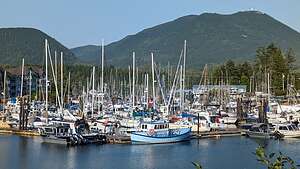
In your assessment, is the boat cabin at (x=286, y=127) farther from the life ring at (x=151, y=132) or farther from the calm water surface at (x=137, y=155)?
the life ring at (x=151, y=132)

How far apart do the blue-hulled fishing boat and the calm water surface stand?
65 cm

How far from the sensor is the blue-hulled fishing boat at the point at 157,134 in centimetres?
4194

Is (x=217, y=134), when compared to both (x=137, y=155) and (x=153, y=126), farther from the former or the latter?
(x=137, y=155)

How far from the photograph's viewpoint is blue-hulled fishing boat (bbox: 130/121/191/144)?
4194cm

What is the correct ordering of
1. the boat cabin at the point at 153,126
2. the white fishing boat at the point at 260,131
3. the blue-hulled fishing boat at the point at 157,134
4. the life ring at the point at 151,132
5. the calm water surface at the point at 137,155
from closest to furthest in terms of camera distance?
the calm water surface at the point at 137,155 → the blue-hulled fishing boat at the point at 157,134 → the life ring at the point at 151,132 → the boat cabin at the point at 153,126 → the white fishing boat at the point at 260,131

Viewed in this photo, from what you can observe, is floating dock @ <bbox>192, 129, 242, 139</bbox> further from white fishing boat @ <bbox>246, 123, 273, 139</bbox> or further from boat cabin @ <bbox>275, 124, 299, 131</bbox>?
boat cabin @ <bbox>275, 124, 299, 131</bbox>

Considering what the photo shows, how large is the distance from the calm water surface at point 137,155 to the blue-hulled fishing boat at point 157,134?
65cm

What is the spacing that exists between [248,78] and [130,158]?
178ft

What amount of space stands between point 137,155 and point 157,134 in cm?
615

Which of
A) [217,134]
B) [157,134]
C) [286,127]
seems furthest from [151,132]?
[286,127]

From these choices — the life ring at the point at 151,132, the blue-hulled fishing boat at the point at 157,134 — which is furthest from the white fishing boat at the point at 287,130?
the life ring at the point at 151,132

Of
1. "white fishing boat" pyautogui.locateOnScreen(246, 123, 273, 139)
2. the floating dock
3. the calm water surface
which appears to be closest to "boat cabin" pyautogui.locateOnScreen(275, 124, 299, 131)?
A: "white fishing boat" pyautogui.locateOnScreen(246, 123, 273, 139)

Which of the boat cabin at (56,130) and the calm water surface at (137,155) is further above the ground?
the boat cabin at (56,130)

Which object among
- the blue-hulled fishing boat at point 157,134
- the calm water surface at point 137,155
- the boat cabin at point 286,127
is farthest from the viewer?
the boat cabin at point 286,127
